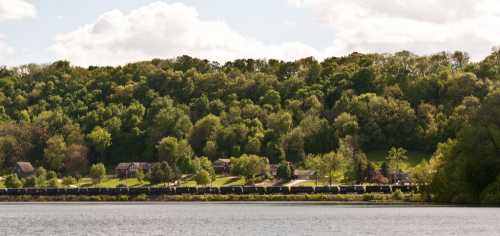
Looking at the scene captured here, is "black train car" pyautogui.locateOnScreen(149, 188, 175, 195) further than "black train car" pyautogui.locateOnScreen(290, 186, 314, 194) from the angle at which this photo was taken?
Yes

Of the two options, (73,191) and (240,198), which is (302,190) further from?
(73,191)

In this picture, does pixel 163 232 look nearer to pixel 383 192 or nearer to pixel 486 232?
pixel 486 232

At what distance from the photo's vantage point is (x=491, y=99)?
126938 millimetres

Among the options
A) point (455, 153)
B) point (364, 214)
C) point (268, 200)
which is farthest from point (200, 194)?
point (364, 214)

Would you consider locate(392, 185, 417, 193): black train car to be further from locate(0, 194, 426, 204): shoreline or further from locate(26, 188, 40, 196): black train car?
locate(26, 188, 40, 196): black train car

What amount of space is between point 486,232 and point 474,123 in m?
51.3

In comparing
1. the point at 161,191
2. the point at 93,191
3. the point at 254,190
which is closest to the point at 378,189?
the point at 254,190

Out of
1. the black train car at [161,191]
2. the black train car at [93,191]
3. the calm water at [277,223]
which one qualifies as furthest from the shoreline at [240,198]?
the calm water at [277,223]

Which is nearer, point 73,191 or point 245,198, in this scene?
point 245,198

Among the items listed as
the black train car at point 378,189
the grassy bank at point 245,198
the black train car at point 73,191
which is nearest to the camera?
the grassy bank at point 245,198

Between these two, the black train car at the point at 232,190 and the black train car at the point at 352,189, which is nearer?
the black train car at the point at 352,189

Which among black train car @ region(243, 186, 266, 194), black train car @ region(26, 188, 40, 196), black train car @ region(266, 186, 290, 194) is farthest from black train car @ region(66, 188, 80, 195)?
black train car @ region(266, 186, 290, 194)

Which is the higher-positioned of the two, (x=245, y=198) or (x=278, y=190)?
(x=278, y=190)

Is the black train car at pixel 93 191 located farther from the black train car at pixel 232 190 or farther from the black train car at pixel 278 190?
A: the black train car at pixel 278 190
